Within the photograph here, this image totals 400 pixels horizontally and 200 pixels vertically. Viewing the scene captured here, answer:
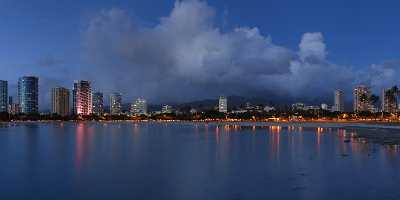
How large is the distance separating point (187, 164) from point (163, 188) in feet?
34.9

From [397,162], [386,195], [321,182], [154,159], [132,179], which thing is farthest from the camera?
[154,159]

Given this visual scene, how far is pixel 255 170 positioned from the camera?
29172mm

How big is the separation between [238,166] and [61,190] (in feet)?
46.1

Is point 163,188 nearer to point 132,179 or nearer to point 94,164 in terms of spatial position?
point 132,179

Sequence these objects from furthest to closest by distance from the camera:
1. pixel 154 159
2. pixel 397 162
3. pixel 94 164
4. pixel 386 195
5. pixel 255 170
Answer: pixel 154 159 < pixel 94 164 < pixel 397 162 < pixel 255 170 < pixel 386 195

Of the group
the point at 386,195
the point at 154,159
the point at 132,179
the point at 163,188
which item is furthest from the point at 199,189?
the point at 154,159

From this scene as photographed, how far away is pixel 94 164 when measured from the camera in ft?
111

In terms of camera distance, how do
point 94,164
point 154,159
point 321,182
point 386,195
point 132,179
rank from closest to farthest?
point 386,195 → point 321,182 → point 132,179 → point 94,164 → point 154,159

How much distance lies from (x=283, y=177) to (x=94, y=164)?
15934 millimetres

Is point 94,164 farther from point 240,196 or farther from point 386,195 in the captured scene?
point 386,195

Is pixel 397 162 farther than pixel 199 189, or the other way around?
pixel 397 162

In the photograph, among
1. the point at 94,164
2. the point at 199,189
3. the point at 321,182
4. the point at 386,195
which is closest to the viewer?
the point at 386,195

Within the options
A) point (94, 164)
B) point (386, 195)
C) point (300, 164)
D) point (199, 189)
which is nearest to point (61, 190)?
point (199, 189)

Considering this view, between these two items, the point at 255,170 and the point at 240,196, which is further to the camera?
the point at 255,170
